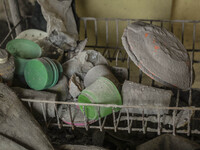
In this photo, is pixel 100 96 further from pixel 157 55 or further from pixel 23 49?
pixel 23 49

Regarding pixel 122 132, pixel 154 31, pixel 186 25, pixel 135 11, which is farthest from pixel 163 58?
pixel 186 25

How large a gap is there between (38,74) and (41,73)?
2 cm

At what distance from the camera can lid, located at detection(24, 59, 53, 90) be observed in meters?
1.03

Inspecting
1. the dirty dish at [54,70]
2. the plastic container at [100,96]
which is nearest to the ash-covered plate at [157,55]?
the plastic container at [100,96]

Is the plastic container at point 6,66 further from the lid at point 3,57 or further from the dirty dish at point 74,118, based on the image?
the dirty dish at point 74,118

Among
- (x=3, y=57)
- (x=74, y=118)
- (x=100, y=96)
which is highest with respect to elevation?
(x=3, y=57)

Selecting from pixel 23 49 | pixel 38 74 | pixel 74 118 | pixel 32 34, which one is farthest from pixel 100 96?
pixel 32 34

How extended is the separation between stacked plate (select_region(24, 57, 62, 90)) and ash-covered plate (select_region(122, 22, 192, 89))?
292 millimetres

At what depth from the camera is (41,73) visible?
1.03 m

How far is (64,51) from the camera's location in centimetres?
131

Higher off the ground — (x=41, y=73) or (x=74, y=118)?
(x=41, y=73)

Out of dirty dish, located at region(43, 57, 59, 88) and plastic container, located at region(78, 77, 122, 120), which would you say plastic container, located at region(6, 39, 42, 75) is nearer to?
dirty dish, located at region(43, 57, 59, 88)

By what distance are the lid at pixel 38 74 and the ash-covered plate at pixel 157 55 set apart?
30 centimetres

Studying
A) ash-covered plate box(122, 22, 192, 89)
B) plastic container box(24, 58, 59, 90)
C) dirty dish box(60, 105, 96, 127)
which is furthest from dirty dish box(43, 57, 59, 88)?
ash-covered plate box(122, 22, 192, 89)
